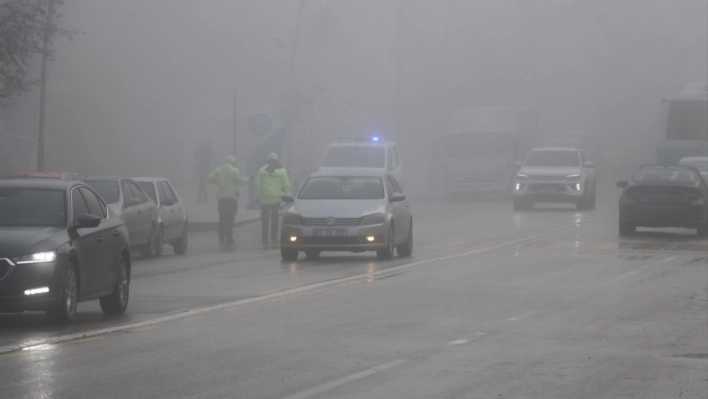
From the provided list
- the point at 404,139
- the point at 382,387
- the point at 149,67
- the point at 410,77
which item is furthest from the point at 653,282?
the point at 410,77

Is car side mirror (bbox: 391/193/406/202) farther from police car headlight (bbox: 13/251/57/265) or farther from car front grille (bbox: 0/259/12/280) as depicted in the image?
car front grille (bbox: 0/259/12/280)

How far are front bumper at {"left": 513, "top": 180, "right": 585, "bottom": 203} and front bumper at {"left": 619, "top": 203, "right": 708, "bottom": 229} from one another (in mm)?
10508

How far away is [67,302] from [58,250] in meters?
0.55

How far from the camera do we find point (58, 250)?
1080cm

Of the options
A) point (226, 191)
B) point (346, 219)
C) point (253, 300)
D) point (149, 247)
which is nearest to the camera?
point (253, 300)

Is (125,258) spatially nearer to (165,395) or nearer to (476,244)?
(165,395)

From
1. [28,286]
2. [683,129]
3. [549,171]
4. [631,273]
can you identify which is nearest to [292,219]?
[631,273]

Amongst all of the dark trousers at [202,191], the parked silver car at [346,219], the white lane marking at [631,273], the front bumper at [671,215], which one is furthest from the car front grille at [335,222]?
the dark trousers at [202,191]

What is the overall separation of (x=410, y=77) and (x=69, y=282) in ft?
228

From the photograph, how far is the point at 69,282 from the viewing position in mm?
11109

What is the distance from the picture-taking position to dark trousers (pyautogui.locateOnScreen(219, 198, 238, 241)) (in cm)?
2497

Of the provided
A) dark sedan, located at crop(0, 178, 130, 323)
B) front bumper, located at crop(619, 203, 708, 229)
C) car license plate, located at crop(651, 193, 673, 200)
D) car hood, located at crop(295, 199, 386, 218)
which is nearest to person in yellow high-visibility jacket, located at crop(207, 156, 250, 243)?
car hood, located at crop(295, 199, 386, 218)

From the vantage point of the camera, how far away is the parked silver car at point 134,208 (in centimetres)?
1977

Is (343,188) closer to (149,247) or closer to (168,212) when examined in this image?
(149,247)
